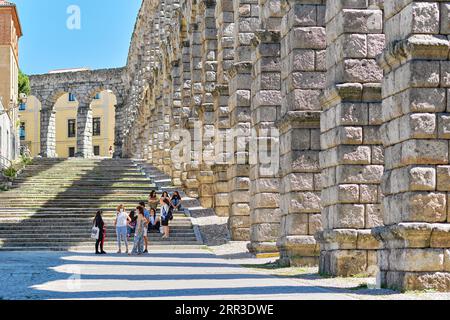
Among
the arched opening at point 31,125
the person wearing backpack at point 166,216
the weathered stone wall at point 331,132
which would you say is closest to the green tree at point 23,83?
the arched opening at point 31,125

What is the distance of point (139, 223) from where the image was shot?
25.6 m

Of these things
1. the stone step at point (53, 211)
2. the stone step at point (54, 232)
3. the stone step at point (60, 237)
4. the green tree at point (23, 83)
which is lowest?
the stone step at point (60, 237)

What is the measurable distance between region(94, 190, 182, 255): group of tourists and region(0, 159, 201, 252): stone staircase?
376mm

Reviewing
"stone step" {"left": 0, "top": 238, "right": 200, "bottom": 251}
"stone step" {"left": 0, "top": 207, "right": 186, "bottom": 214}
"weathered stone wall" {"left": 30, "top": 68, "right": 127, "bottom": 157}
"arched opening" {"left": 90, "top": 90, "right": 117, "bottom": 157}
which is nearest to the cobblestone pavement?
"stone step" {"left": 0, "top": 238, "right": 200, "bottom": 251}

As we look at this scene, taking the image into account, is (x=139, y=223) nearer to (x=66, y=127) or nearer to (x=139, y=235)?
(x=139, y=235)

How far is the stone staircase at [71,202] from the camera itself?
1141 inches

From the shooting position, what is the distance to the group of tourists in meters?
25.8

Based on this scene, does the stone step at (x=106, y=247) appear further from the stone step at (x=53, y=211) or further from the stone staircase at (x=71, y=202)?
the stone step at (x=53, y=211)

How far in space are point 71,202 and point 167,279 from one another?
64.1 feet

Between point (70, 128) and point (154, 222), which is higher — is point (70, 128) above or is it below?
above

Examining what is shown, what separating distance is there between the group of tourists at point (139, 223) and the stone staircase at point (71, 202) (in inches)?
14.8

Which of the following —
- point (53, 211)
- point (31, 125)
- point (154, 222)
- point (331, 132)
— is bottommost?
point (154, 222)

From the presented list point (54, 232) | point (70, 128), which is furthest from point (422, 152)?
point (70, 128)

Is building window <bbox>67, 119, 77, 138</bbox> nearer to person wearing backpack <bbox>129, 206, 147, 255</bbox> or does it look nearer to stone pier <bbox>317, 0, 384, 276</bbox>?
person wearing backpack <bbox>129, 206, 147, 255</bbox>
